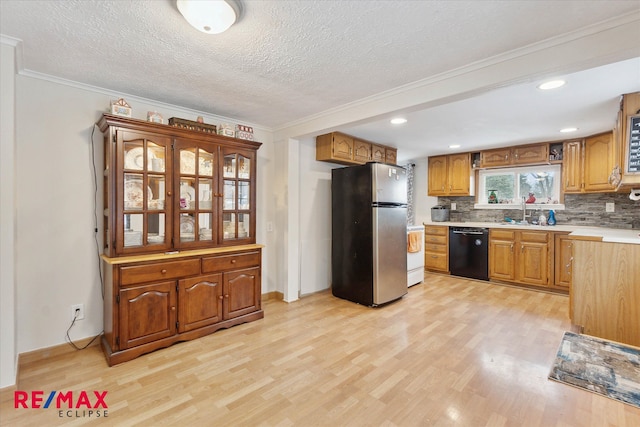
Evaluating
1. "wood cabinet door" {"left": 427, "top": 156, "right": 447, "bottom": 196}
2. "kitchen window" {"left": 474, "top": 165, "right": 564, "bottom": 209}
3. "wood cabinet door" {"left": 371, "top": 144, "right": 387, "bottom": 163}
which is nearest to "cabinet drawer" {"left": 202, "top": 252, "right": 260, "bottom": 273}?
"wood cabinet door" {"left": 371, "top": 144, "right": 387, "bottom": 163}

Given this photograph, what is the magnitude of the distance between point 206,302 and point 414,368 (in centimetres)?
189

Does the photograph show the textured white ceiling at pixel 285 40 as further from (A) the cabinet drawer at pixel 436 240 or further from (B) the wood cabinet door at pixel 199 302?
(A) the cabinet drawer at pixel 436 240

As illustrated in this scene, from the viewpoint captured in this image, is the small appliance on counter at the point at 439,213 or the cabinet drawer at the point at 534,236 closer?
the cabinet drawer at the point at 534,236

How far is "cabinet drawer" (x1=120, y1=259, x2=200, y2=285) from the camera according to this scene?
2232mm

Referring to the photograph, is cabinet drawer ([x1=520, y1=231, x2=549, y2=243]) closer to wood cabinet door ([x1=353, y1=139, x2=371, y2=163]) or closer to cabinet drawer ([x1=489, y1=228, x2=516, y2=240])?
cabinet drawer ([x1=489, y1=228, x2=516, y2=240])

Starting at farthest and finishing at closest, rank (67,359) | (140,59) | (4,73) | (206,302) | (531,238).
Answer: (531,238), (206,302), (67,359), (140,59), (4,73)

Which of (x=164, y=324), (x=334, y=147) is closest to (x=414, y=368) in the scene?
(x=164, y=324)

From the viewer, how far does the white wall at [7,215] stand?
5.88 ft

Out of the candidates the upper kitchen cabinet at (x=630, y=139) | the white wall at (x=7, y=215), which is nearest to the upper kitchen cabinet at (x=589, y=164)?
the upper kitchen cabinet at (x=630, y=139)

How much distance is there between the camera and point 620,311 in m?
2.56

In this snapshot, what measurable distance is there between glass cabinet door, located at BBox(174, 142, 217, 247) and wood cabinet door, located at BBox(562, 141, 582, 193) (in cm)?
482

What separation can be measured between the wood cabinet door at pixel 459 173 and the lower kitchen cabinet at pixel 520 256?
0.94m

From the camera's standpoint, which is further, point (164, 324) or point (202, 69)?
point (164, 324)

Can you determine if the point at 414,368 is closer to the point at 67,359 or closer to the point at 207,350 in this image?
the point at 207,350
